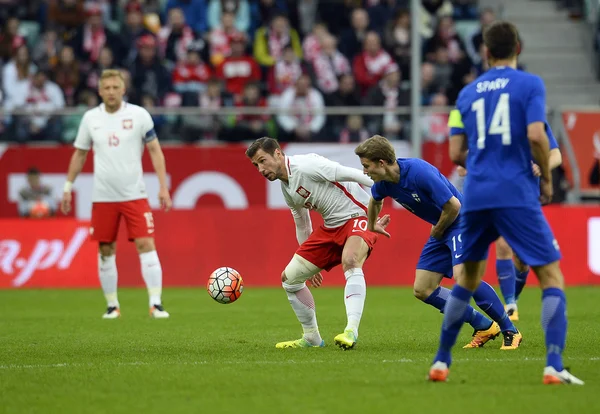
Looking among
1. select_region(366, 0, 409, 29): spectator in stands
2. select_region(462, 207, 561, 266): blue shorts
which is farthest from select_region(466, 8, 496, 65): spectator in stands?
select_region(462, 207, 561, 266): blue shorts

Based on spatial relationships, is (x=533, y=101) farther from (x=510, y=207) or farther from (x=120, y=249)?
(x=120, y=249)

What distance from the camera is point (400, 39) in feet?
A: 70.4

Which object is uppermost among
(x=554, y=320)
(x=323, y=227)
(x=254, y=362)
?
(x=323, y=227)

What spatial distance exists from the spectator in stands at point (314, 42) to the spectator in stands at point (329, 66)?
145mm

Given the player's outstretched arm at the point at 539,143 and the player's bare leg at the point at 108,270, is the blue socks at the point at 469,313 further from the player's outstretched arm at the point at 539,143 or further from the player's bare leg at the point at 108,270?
the player's bare leg at the point at 108,270

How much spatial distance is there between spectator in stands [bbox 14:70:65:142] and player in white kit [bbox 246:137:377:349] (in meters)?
10.6

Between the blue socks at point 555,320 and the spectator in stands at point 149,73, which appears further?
the spectator in stands at point 149,73

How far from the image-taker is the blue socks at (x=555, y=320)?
6.54m

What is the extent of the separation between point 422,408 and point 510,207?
1.33m

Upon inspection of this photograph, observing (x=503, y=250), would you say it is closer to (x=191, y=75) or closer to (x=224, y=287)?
(x=224, y=287)

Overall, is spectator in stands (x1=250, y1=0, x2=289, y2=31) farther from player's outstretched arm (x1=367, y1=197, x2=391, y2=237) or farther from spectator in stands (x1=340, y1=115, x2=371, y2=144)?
player's outstretched arm (x1=367, y1=197, x2=391, y2=237)

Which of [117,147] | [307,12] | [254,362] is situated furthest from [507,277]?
[307,12]

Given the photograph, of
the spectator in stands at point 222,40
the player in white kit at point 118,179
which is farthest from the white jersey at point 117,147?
the spectator in stands at point 222,40

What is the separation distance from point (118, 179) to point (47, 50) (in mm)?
9267
